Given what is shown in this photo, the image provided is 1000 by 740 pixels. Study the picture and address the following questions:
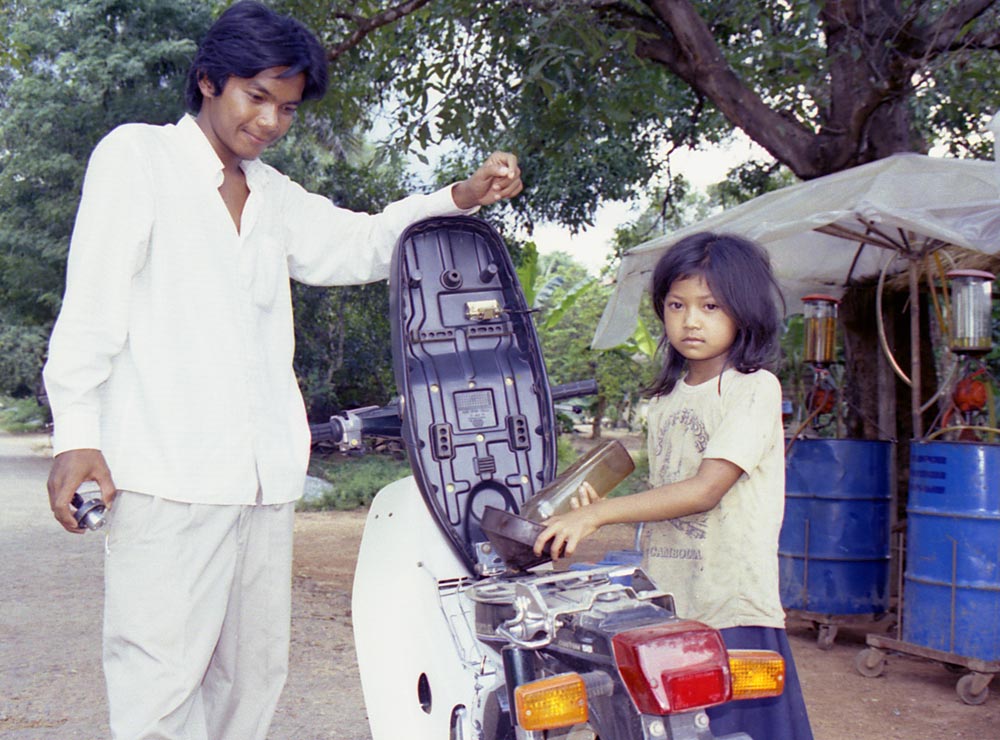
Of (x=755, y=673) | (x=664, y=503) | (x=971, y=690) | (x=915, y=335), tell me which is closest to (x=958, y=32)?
(x=915, y=335)

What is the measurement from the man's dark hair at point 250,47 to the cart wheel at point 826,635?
15.2 ft

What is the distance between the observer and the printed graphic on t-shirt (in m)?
2.26

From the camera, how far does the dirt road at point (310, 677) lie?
425 centimetres

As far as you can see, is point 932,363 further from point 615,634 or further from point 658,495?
point 615,634

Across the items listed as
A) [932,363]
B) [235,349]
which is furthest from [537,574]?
[932,363]

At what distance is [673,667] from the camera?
1584 millimetres

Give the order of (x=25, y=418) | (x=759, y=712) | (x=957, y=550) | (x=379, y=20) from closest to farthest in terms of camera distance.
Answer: (x=759, y=712), (x=957, y=550), (x=379, y=20), (x=25, y=418)

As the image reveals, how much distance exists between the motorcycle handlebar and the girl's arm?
0.54 m

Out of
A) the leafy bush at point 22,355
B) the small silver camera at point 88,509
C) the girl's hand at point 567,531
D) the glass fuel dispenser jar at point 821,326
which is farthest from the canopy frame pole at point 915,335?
the leafy bush at point 22,355

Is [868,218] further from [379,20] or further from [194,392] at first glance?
[194,392]

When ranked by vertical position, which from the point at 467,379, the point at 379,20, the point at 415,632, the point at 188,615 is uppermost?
the point at 379,20

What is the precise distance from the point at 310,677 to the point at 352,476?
29.0 ft

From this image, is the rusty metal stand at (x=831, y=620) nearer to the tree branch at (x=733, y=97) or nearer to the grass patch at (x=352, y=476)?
the tree branch at (x=733, y=97)

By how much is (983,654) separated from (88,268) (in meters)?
4.20
